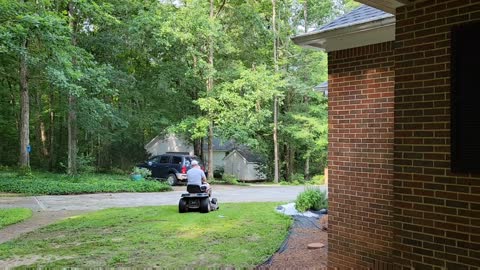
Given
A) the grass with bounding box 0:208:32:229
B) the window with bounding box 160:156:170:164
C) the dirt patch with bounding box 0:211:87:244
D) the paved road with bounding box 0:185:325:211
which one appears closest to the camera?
the dirt patch with bounding box 0:211:87:244

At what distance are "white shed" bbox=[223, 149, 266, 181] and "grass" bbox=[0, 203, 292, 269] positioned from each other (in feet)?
69.5

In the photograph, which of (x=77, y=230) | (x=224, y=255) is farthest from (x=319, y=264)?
(x=77, y=230)

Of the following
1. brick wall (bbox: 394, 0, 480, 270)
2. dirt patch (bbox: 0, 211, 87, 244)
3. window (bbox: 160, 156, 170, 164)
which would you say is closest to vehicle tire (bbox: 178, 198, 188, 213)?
dirt patch (bbox: 0, 211, 87, 244)

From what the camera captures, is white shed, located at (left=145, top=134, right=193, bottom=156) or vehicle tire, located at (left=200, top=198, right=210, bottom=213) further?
white shed, located at (left=145, top=134, right=193, bottom=156)

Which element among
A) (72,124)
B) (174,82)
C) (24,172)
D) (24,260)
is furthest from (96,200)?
(174,82)

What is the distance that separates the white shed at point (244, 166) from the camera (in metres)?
34.1

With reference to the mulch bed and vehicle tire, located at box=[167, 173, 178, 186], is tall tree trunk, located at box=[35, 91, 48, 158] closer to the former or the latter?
vehicle tire, located at box=[167, 173, 178, 186]

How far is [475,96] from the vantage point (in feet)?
11.9

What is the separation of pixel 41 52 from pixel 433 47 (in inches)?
712

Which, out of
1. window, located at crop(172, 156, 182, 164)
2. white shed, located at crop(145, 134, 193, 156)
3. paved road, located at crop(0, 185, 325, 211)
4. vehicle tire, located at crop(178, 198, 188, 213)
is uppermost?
white shed, located at crop(145, 134, 193, 156)

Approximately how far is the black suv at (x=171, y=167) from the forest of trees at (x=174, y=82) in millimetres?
1962

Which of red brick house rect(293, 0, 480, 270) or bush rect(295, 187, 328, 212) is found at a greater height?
red brick house rect(293, 0, 480, 270)

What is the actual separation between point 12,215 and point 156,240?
5655 millimetres

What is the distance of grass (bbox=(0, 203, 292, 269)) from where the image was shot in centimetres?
715
